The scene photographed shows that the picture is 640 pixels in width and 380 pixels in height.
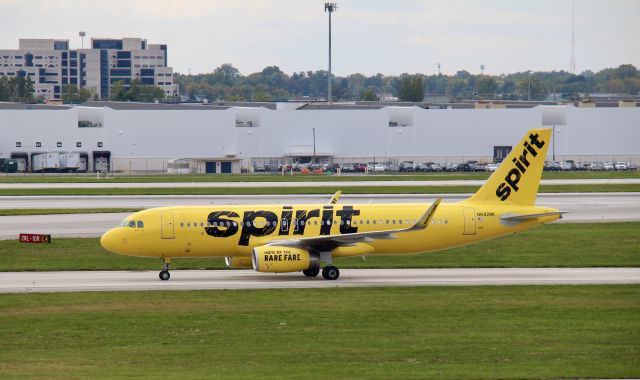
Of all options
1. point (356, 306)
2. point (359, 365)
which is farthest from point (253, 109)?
point (359, 365)

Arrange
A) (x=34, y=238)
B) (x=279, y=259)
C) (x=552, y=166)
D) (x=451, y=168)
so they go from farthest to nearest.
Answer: (x=451, y=168), (x=552, y=166), (x=34, y=238), (x=279, y=259)

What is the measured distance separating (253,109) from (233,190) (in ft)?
196

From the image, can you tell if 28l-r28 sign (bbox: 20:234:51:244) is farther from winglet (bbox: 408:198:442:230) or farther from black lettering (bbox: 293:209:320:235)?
winglet (bbox: 408:198:442:230)

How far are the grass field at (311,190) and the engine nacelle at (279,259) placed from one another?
4726 centimetres

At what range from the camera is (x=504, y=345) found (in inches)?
1179

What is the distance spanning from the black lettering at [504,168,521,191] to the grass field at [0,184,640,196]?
44053 millimetres

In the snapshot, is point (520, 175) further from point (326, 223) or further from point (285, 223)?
point (285, 223)

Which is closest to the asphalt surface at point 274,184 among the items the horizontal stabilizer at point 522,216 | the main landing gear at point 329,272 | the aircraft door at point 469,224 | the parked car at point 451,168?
the parked car at point 451,168

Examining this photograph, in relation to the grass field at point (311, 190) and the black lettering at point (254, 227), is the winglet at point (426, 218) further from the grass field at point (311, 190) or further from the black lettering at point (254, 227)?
the grass field at point (311, 190)

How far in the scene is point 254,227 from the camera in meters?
44.6

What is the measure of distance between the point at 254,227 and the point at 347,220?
392cm

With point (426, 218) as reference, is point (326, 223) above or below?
below

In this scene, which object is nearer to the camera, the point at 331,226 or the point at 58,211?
the point at 331,226

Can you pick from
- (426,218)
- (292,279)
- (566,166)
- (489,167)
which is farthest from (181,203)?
(566,166)
